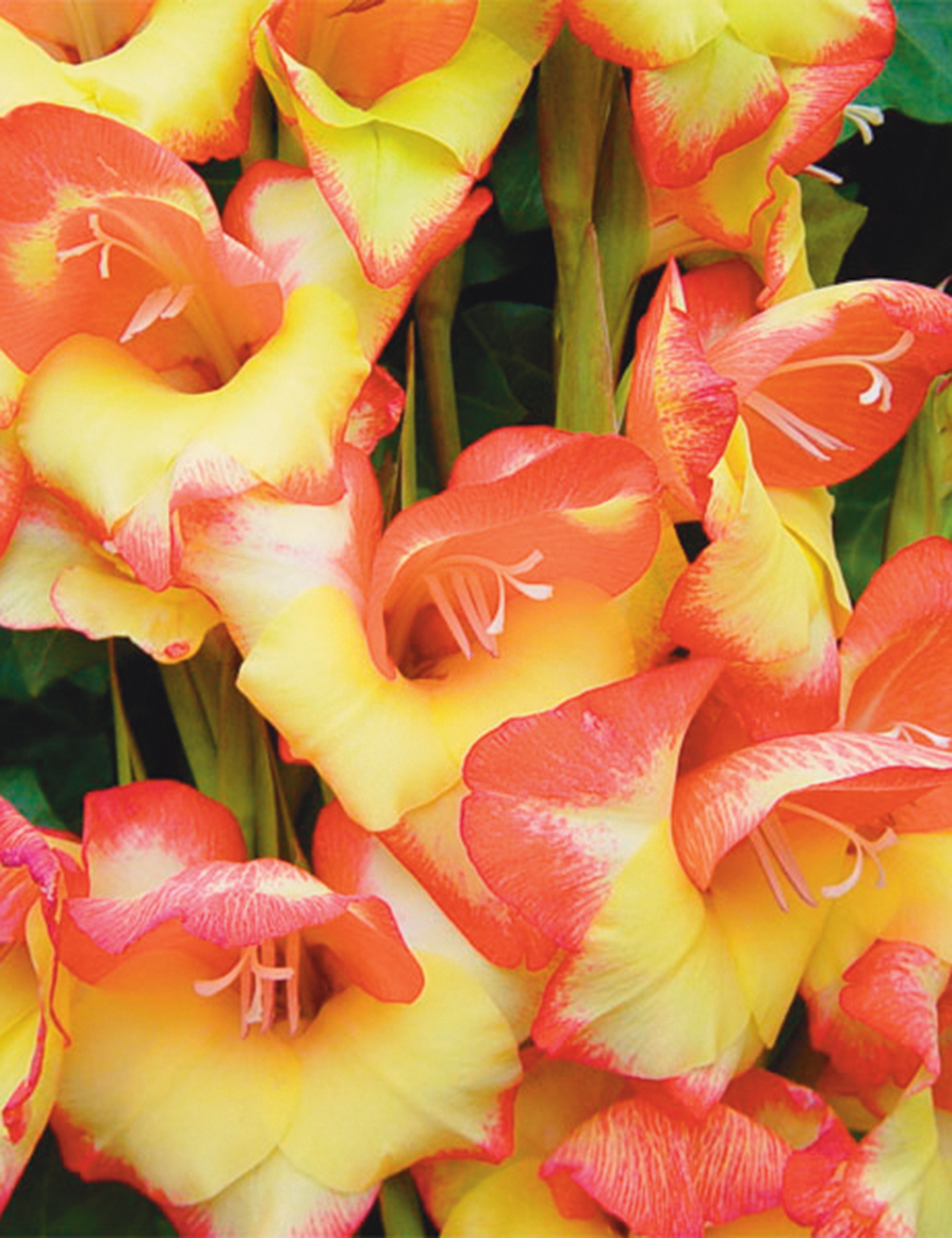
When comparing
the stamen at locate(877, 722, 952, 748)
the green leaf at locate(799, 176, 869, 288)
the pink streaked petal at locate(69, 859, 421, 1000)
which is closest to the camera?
the pink streaked petal at locate(69, 859, 421, 1000)

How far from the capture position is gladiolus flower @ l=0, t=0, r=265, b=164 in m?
0.55

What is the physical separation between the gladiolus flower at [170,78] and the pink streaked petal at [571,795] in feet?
0.76

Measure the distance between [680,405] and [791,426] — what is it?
92 mm

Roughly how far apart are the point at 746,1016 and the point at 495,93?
325 mm

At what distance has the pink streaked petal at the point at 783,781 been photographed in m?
0.50

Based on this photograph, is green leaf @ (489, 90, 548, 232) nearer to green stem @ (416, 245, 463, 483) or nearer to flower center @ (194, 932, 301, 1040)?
green stem @ (416, 245, 463, 483)

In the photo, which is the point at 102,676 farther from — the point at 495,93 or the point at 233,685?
the point at 495,93

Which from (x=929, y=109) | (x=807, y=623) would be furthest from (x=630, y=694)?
(x=929, y=109)

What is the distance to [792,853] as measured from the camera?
0.57 m

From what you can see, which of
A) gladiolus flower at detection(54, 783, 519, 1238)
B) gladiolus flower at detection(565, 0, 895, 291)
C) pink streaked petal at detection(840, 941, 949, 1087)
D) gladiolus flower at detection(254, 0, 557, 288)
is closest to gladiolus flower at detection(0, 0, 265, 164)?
gladiolus flower at detection(254, 0, 557, 288)

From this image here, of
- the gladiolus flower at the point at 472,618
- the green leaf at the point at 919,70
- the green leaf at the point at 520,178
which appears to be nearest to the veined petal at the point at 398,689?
the gladiolus flower at the point at 472,618

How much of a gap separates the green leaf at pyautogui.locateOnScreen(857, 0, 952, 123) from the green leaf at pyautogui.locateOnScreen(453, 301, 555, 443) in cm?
18

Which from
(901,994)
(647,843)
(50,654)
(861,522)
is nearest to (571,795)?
(647,843)

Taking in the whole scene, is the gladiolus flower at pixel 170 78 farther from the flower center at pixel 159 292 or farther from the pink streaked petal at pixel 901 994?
the pink streaked petal at pixel 901 994
